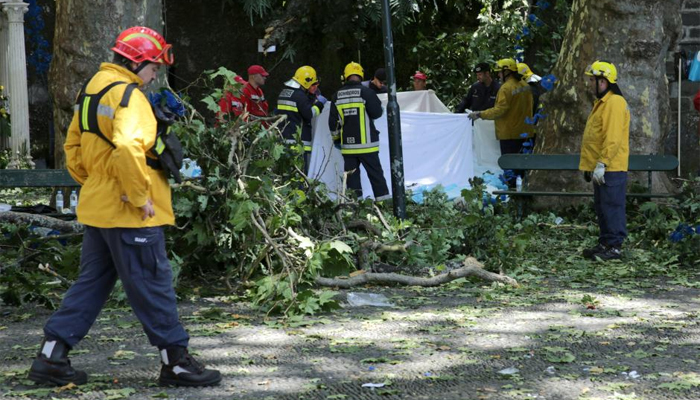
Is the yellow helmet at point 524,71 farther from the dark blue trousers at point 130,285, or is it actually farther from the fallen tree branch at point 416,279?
the dark blue trousers at point 130,285

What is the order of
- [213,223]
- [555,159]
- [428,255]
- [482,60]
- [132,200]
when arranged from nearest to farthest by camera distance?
[132,200] < [213,223] < [428,255] < [555,159] < [482,60]

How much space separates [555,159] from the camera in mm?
12961

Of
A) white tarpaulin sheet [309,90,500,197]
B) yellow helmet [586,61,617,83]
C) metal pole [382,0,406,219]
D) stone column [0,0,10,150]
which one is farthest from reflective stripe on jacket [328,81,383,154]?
stone column [0,0,10,150]

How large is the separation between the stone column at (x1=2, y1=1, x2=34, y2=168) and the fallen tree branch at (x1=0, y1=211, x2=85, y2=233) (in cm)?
1343

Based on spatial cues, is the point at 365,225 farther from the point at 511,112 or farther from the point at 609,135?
the point at 511,112

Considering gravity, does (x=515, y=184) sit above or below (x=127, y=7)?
below

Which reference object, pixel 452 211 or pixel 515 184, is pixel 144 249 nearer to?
pixel 452 211

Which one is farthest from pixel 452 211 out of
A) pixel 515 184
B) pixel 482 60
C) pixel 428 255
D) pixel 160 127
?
pixel 482 60

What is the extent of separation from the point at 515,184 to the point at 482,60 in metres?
4.41

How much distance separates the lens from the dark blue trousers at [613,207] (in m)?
10.3

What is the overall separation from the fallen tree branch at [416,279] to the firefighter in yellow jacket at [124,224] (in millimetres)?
2939

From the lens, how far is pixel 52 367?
5605mm

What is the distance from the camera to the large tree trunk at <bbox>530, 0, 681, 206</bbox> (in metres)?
13.4

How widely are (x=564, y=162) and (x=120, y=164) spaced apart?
8.30 meters
